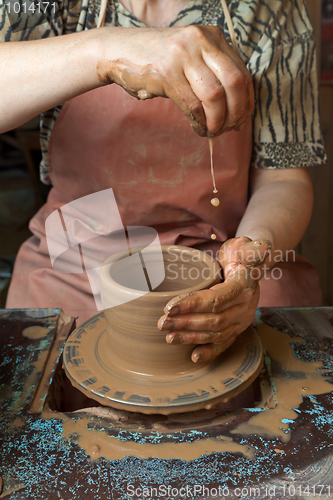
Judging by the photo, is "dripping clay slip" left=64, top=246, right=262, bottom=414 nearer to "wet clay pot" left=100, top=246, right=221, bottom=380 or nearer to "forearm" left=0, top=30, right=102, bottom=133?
"wet clay pot" left=100, top=246, right=221, bottom=380

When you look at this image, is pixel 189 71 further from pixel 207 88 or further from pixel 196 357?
pixel 196 357

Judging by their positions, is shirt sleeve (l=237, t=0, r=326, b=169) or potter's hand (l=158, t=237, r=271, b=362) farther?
shirt sleeve (l=237, t=0, r=326, b=169)

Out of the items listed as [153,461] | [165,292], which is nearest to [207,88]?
[165,292]

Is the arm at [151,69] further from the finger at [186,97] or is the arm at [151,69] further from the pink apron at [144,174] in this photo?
the pink apron at [144,174]

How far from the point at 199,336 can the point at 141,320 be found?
113 mm

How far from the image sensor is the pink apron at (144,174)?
4.09 ft

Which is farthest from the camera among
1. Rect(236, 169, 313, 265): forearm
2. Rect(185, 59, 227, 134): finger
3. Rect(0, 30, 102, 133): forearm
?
Rect(236, 169, 313, 265): forearm

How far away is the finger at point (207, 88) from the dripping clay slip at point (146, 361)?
308 mm

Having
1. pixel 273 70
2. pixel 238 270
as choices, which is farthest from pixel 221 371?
pixel 273 70

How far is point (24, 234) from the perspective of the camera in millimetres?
2555

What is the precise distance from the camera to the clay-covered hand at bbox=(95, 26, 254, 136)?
2.51 ft

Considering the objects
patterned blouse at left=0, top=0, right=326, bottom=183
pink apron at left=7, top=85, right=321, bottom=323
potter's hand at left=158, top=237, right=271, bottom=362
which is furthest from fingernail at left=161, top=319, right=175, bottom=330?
patterned blouse at left=0, top=0, right=326, bottom=183

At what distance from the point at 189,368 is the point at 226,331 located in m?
Result: 0.10

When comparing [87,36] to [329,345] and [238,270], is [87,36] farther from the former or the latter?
[329,345]
